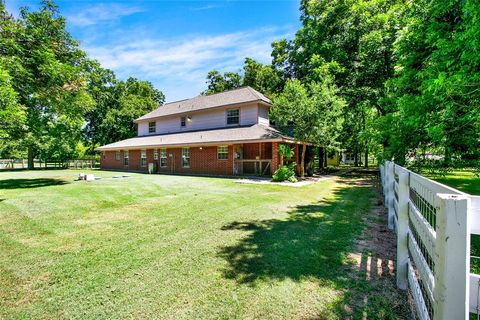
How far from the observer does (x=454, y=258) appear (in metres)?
1.39

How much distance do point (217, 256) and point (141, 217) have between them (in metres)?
3.33

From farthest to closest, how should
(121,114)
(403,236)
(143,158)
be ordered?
(121,114)
(143,158)
(403,236)

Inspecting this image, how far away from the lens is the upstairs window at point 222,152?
60.5ft

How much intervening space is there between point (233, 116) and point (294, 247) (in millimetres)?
17311

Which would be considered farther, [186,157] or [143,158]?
[143,158]

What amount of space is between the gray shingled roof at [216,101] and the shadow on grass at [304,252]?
1430 centimetres

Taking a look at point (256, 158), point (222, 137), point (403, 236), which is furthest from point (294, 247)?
point (222, 137)

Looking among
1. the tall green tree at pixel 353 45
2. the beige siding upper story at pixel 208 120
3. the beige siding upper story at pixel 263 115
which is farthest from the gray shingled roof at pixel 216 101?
the tall green tree at pixel 353 45

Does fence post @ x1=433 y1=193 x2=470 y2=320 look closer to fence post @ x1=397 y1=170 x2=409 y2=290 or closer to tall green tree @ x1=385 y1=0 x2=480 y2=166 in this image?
fence post @ x1=397 y1=170 x2=409 y2=290

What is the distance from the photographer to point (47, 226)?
5.66 meters

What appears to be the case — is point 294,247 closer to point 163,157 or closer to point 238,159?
point 238,159

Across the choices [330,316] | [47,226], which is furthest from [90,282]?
[47,226]

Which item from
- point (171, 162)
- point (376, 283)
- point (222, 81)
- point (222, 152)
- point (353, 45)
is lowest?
point (376, 283)

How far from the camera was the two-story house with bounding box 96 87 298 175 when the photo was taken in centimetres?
1781
